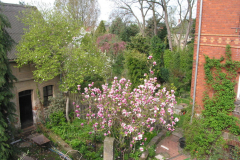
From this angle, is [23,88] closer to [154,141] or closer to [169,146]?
[154,141]

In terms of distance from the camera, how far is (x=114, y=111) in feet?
24.0

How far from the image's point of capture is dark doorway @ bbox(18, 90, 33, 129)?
10557 millimetres

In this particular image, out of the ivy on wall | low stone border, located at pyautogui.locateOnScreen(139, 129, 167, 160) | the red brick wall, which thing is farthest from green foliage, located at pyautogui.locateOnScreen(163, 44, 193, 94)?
the ivy on wall

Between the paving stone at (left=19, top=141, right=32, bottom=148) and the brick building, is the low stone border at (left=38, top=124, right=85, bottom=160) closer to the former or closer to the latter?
the paving stone at (left=19, top=141, right=32, bottom=148)

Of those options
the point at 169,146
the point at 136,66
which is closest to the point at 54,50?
the point at 136,66

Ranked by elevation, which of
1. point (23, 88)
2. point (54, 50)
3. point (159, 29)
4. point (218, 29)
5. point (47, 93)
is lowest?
point (47, 93)

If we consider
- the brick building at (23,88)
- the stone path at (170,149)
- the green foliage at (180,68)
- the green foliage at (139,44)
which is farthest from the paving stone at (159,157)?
the green foliage at (180,68)

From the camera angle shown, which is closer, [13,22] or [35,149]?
[35,149]

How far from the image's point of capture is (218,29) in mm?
7352

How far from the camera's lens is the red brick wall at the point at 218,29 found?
703 cm

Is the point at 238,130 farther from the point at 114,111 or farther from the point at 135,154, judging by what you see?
the point at 114,111

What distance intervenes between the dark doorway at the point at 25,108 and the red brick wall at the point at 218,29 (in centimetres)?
932

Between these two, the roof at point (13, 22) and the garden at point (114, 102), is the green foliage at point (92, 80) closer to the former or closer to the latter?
the garden at point (114, 102)

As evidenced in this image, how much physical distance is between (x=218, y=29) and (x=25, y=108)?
1056 centimetres
